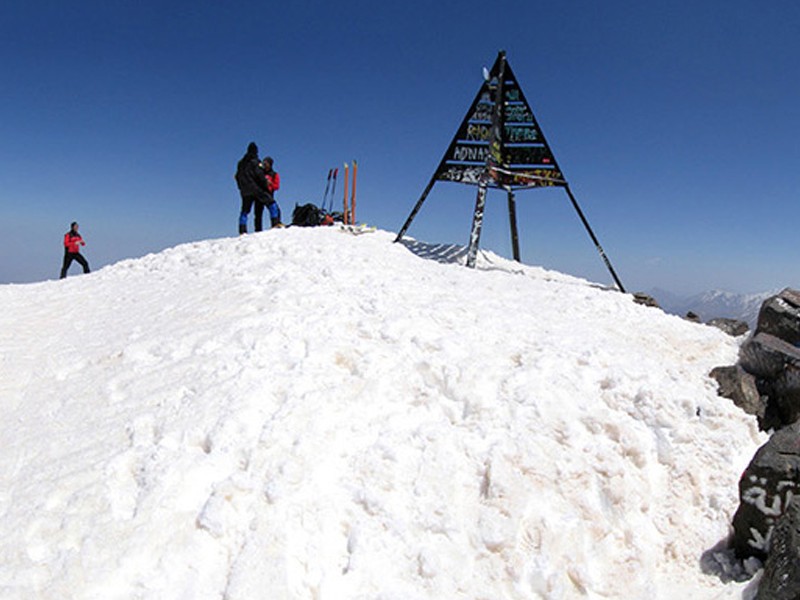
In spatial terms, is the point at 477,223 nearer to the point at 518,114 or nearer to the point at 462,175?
the point at 462,175

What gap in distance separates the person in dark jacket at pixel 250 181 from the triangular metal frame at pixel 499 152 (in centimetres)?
350

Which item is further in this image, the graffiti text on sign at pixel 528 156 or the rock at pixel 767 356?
the graffiti text on sign at pixel 528 156

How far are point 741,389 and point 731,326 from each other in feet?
12.5

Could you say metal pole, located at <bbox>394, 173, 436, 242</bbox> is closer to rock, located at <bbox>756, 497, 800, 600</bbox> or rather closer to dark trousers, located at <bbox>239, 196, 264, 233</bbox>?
dark trousers, located at <bbox>239, 196, 264, 233</bbox>

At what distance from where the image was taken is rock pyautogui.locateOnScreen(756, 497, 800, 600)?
3.14 metres

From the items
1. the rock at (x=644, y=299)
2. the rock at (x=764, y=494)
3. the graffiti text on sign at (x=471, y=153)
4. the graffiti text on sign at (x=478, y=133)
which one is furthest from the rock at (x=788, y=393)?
the graffiti text on sign at (x=478, y=133)

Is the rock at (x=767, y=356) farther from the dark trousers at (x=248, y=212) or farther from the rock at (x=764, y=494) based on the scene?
the dark trousers at (x=248, y=212)

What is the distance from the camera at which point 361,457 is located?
14.4 ft

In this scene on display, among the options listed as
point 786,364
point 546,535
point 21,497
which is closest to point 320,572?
point 546,535

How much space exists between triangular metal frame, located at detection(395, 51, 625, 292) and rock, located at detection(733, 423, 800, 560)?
810 centimetres

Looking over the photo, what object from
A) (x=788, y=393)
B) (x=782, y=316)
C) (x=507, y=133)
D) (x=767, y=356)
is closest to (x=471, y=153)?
(x=507, y=133)

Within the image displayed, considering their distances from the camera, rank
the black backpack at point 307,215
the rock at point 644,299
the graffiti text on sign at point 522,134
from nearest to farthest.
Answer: the rock at point 644,299 → the graffiti text on sign at point 522,134 → the black backpack at point 307,215

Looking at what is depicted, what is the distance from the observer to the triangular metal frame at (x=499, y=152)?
12508mm

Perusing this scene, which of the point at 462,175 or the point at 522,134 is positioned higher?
the point at 522,134
